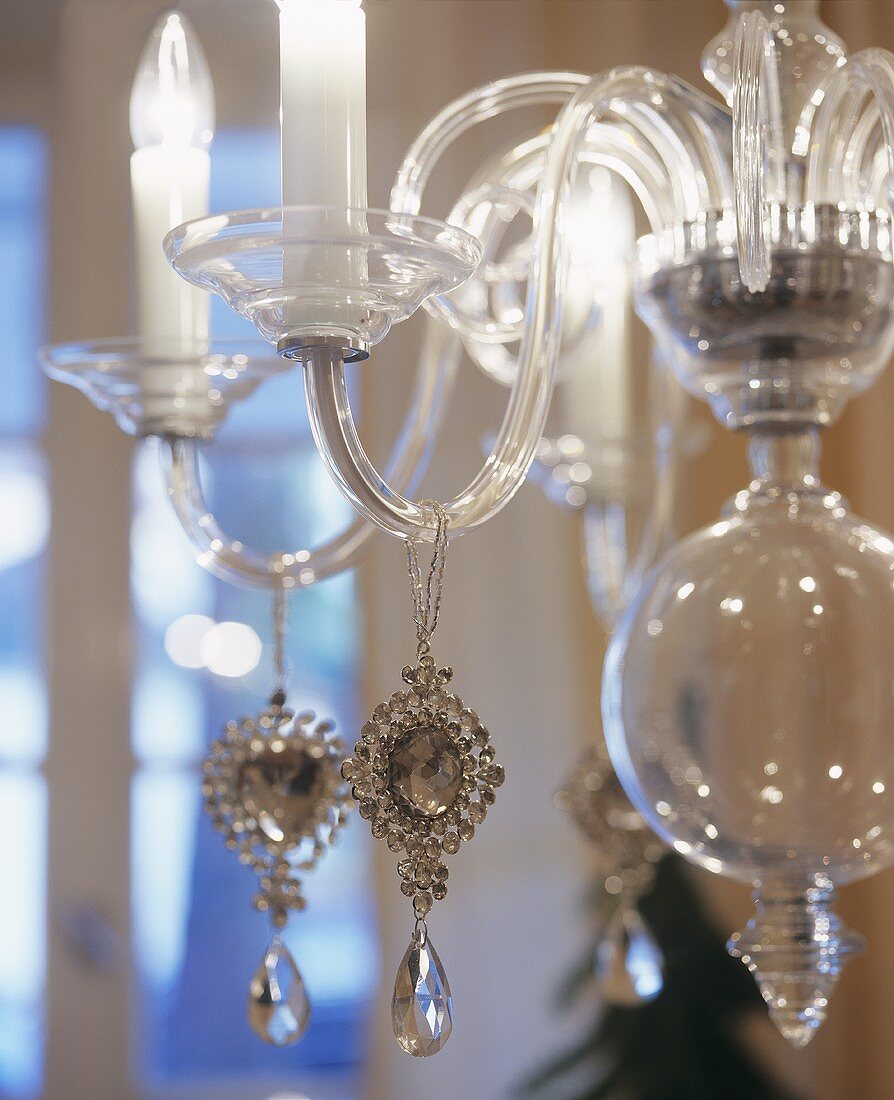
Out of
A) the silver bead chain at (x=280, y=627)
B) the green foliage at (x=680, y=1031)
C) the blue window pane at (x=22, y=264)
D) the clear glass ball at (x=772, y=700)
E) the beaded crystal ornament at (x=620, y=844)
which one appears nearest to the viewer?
the clear glass ball at (x=772, y=700)

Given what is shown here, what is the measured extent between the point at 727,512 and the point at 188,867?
1.46 m

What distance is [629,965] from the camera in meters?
0.83

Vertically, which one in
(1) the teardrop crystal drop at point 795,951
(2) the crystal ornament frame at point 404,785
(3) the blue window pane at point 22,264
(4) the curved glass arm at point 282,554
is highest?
(3) the blue window pane at point 22,264

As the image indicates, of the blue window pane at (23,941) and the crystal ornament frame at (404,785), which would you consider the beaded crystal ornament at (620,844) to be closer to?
the crystal ornament frame at (404,785)

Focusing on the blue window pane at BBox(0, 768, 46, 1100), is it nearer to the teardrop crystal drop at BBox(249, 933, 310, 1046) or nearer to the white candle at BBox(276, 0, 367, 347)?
the teardrop crystal drop at BBox(249, 933, 310, 1046)

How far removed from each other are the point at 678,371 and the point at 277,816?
28 cm

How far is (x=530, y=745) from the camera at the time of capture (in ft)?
6.26

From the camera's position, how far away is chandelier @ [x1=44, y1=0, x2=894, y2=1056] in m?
0.46

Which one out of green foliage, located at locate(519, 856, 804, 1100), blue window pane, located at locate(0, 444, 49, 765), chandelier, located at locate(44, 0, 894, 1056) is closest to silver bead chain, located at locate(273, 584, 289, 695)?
chandelier, located at locate(44, 0, 894, 1056)

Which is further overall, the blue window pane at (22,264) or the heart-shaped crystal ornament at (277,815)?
the blue window pane at (22,264)

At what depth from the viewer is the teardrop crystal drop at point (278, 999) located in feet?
A: 2.16

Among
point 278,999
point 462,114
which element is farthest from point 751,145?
point 278,999

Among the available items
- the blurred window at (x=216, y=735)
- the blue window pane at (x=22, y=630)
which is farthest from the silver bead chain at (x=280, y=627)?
the blue window pane at (x=22, y=630)

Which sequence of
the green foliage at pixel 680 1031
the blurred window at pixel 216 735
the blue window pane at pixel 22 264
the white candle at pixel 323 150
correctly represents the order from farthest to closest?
the blue window pane at pixel 22 264
the blurred window at pixel 216 735
the green foliage at pixel 680 1031
the white candle at pixel 323 150
